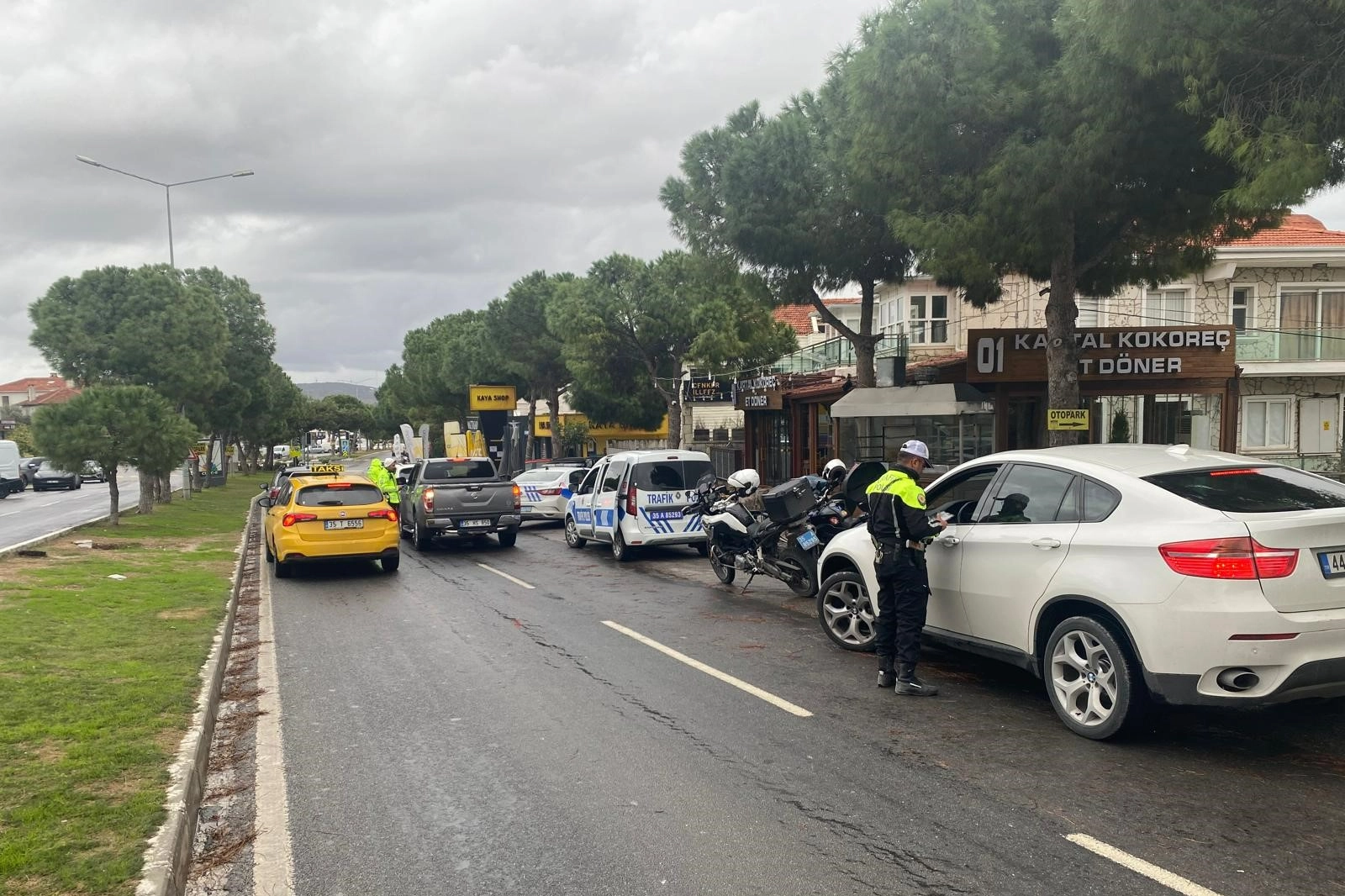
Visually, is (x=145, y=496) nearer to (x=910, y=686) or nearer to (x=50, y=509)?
(x=50, y=509)

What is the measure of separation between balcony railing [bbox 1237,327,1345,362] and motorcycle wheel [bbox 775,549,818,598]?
19.3 metres

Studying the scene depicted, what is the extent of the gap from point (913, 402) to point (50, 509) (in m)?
25.1

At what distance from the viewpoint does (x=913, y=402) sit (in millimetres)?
20297

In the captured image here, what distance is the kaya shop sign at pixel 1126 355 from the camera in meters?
19.8

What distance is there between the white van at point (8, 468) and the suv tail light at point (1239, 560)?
134ft

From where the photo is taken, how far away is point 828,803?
496 cm

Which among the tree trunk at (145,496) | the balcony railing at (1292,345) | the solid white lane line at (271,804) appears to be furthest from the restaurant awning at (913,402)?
the tree trunk at (145,496)

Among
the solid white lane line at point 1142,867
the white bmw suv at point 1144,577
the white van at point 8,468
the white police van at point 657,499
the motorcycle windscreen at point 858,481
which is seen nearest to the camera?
the solid white lane line at point 1142,867

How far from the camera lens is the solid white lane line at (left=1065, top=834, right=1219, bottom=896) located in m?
3.92

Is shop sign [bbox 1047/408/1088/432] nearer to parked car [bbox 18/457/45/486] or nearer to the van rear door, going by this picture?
the van rear door

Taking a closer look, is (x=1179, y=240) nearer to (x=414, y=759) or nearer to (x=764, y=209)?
(x=764, y=209)

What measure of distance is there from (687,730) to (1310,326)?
27.7 meters

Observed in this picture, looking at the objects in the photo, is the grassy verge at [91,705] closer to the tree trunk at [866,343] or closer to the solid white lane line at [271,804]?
the solid white lane line at [271,804]

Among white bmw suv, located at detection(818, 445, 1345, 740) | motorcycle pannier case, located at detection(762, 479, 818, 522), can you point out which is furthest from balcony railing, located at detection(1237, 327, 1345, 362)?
white bmw suv, located at detection(818, 445, 1345, 740)
